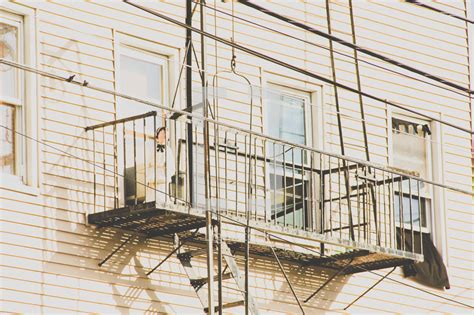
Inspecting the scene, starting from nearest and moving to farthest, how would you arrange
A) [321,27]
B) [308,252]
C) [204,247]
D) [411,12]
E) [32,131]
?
[32,131], [204,247], [308,252], [321,27], [411,12]

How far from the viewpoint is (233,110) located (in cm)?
2119

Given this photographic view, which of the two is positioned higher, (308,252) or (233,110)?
(233,110)

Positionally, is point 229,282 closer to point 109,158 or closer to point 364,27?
point 109,158

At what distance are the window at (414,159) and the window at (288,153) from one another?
192 centimetres

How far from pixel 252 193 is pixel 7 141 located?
11.9 feet

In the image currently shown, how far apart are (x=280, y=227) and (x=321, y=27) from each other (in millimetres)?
4300

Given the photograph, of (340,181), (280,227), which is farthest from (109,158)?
(340,181)

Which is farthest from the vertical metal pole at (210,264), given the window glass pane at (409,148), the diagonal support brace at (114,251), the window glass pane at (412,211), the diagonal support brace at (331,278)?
the window glass pane at (409,148)

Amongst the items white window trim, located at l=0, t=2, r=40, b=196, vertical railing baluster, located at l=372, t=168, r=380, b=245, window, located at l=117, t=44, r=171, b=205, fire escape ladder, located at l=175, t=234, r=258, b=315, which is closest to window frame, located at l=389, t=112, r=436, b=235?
vertical railing baluster, located at l=372, t=168, r=380, b=245

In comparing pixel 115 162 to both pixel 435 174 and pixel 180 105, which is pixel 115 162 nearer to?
pixel 180 105

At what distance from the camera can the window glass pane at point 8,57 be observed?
18.6 metres

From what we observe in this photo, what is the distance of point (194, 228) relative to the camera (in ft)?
62.6

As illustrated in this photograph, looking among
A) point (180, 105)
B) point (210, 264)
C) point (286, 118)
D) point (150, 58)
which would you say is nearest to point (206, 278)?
point (210, 264)

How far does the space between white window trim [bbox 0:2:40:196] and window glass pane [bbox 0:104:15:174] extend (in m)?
0.11
